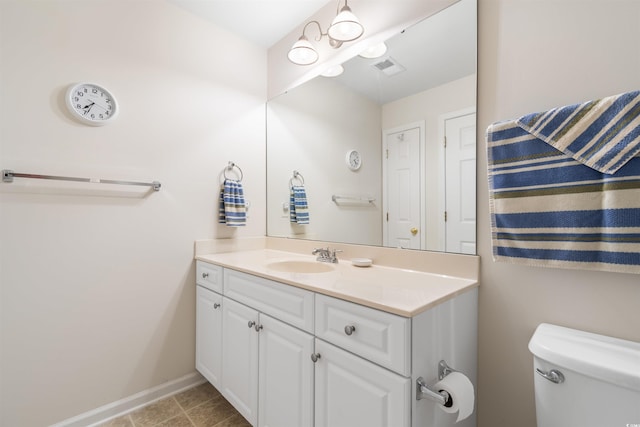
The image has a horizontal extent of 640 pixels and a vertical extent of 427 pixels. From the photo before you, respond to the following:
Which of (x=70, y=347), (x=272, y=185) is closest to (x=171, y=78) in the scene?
(x=272, y=185)

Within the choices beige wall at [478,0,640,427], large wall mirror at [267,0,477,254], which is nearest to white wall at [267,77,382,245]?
large wall mirror at [267,0,477,254]

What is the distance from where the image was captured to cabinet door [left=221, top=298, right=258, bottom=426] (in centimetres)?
134

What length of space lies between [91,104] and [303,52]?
1191 millimetres

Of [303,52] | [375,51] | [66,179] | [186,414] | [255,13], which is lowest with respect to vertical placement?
[186,414]

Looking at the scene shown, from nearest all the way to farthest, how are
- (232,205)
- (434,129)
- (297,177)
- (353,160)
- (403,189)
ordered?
(434,129)
(403,189)
(353,160)
(232,205)
(297,177)

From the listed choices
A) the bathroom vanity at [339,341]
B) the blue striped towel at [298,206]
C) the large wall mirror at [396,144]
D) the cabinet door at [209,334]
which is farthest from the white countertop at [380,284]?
the blue striped towel at [298,206]

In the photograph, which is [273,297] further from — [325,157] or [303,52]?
[303,52]

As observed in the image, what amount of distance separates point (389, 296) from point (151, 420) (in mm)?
1537

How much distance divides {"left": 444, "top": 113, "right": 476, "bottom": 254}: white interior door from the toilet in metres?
0.43

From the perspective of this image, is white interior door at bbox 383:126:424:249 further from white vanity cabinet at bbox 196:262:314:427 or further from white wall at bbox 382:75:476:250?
white vanity cabinet at bbox 196:262:314:427

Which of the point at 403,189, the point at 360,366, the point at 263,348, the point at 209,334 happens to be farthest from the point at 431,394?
the point at 209,334

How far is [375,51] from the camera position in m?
1.54

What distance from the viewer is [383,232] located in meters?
1.51

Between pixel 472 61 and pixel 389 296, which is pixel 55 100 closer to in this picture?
pixel 389 296
